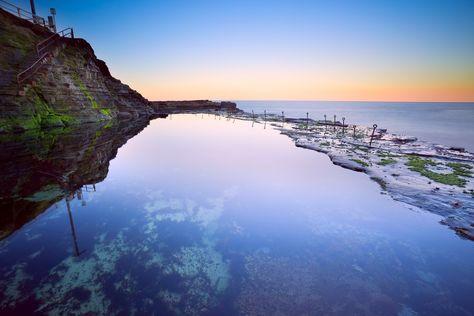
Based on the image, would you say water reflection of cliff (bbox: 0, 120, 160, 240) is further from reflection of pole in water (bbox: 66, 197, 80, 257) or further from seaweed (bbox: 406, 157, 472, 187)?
seaweed (bbox: 406, 157, 472, 187)

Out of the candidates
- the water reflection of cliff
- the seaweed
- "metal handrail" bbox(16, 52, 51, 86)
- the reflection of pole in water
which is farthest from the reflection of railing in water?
"metal handrail" bbox(16, 52, 51, 86)

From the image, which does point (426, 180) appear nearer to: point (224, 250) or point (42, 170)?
point (224, 250)

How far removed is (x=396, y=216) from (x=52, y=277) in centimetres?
1355

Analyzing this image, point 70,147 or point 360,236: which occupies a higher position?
point 70,147

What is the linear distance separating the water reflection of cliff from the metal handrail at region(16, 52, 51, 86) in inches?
276

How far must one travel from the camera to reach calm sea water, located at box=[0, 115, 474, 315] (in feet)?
18.7

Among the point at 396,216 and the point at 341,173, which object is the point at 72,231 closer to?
the point at 396,216

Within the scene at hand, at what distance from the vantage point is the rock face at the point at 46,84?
2459 cm

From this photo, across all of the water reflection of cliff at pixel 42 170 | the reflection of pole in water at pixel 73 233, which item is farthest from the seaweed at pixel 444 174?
the water reflection of cliff at pixel 42 170

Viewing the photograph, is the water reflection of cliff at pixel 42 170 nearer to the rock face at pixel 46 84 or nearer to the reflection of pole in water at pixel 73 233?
the reflection of pole in water at pixel 73 233

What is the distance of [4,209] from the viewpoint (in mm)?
9508

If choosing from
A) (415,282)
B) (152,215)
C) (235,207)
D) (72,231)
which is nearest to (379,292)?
(415,282)

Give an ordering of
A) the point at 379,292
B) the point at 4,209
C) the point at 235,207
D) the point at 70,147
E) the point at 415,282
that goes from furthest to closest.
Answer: the point at 70,147, the point at 235,207, the point at 4,209, the point at 415,282, the point at 379,292

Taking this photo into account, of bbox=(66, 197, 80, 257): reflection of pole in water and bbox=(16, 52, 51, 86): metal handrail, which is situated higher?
bbox=(16, 52, 51, 86): metal handrail
